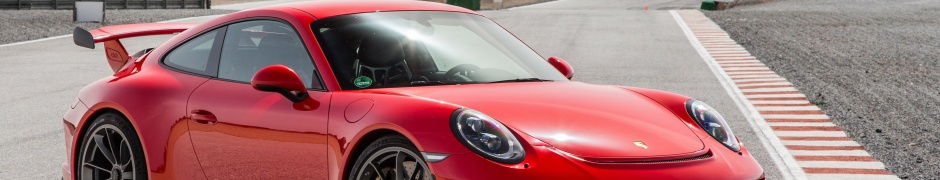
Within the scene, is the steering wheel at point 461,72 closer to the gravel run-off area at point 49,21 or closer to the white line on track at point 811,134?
the white line on track at point 811,134

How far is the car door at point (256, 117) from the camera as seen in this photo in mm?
5031

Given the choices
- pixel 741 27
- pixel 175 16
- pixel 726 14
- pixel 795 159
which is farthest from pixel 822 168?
pixel 726 14

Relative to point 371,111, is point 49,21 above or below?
below

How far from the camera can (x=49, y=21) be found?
30.9 meters

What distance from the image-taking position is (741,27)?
31.8 m

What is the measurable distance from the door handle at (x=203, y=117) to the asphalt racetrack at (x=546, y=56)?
7.65ft

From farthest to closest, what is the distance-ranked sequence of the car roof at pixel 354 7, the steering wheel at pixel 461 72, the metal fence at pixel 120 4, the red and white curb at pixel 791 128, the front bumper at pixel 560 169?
the metal fence at pixel 120 4 → the red and white curb at pixel 791 128 → the car roof at pixel 354 7 → the steering wheel at pixel 461 72 → the front bumper at pixel 560 169

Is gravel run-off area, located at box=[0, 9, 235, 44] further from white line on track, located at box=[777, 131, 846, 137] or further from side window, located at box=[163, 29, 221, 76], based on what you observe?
side window, located at box=[163, 29, 221, 76]

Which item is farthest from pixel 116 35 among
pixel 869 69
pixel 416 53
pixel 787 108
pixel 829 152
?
pixel 869 69

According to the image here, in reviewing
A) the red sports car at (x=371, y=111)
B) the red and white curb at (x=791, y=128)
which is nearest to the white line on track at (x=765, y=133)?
the red and white curb at (x=791, y=128)

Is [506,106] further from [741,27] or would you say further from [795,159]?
[741,27]

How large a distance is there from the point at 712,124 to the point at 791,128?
6.15 metres

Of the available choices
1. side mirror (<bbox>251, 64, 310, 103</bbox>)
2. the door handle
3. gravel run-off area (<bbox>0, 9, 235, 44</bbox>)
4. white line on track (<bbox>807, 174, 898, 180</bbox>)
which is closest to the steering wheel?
side mirror (<bbox>251, 64, 310, 103</bbox>)

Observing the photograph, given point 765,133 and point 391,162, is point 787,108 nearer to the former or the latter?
point 765,133
